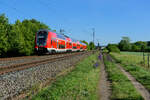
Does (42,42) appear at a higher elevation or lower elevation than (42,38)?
lower

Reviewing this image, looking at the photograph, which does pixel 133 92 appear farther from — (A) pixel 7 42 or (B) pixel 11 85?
(A) pixel 7 42

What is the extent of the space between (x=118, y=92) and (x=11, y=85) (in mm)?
4571

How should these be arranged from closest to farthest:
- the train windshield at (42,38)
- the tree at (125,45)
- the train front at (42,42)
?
the train front at (42,42) < the train windshield at (42,38) < the tree at (125,45)

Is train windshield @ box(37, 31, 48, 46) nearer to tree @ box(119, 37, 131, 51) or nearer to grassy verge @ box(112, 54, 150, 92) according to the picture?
grassy verge @ box(112, 54, 150, 92)

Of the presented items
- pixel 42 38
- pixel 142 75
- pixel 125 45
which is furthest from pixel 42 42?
pixel 125 45

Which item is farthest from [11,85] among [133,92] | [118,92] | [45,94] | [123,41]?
[123,41]

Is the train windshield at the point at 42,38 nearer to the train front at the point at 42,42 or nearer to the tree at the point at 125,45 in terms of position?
the train front at the point at 42,42

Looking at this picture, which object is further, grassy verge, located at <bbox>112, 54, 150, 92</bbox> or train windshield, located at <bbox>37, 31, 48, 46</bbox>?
train windshield, located at <bbox>37, 31, 48, 46</bbox>

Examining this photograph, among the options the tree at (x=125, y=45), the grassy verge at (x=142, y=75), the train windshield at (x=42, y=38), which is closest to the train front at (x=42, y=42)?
the train windshield at (x=42, y=38)

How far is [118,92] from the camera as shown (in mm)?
5977

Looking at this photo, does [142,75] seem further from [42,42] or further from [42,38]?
[42,38]

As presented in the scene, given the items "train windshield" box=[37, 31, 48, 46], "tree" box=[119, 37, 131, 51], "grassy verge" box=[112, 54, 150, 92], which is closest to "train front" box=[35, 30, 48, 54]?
"train windshield" box=[37, 31, 48, 46]

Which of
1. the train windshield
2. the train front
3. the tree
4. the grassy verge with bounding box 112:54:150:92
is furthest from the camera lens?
the tree

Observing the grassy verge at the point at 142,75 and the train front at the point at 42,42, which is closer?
the grassy verge at the point at 142,75
